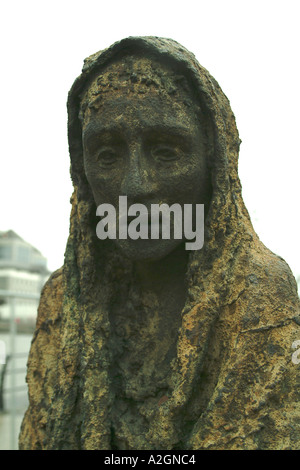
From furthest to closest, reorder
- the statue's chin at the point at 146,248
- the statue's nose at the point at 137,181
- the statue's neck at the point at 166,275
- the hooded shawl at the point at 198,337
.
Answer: the statue's neck at the point at 166,275
the statue's chin at the point at 146,248
the statue's nose at the point at 137,181
the hooded shawl at the point at 198,337

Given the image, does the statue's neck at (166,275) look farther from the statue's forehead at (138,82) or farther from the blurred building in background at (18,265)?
the blurred building in background at (18,265)

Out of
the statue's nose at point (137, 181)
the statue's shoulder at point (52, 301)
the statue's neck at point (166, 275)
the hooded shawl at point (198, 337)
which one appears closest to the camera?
the hooded shawl at point (198, 337)

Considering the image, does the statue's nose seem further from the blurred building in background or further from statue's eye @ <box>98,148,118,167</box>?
the blurred building in background

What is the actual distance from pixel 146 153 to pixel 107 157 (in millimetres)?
172

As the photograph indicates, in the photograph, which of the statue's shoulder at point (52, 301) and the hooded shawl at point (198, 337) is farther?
the statue's shoulder at point (52, 301)

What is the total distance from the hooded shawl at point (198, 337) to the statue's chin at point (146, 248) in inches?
4.6

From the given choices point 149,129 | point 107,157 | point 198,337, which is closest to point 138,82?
point 149,129

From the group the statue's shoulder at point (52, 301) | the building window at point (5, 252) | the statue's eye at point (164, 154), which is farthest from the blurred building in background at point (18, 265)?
the statue's eye at point (164, 154)

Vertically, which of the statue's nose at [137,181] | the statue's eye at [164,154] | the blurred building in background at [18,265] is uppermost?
the blurred building in background at [18,265]

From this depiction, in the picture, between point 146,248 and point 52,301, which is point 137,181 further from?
point 52,301

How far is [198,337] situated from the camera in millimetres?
1994

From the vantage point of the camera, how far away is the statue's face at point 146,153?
2039mm

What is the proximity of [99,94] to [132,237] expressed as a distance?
596 mm

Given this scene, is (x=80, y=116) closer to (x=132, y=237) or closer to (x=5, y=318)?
(x=132, y=237)
